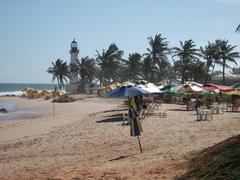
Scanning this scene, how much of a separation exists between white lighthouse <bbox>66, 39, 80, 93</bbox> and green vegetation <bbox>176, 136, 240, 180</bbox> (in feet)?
232

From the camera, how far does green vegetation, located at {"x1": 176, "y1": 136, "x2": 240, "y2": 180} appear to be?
23.4ft

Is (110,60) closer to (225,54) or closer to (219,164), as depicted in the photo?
(225,54)

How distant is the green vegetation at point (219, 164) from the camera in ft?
23.4

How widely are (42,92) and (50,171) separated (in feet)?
217

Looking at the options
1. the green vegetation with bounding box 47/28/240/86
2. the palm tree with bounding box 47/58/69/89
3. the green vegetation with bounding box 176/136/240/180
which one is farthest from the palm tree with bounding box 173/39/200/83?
the green vegetation with bounding box 176/136/240/180

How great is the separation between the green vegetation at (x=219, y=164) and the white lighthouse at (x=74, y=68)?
70.6 m

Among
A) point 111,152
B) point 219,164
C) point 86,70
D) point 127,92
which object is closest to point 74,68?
point 86,70

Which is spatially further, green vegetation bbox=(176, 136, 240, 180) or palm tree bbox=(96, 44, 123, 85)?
palm tree bbox=(96, 44, 123, 85)

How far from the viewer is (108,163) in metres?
10.9

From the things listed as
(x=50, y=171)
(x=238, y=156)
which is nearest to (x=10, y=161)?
(x=50, y=171)

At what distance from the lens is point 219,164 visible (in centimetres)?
762

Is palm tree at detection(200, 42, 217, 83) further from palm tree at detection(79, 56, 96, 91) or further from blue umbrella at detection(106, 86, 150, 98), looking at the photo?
blue umbrella at detection(106, 86, 150, 98)

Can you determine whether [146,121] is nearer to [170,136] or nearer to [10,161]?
[170,136]

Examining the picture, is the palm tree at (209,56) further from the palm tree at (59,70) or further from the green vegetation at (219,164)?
the green vegetation at (219,164)
